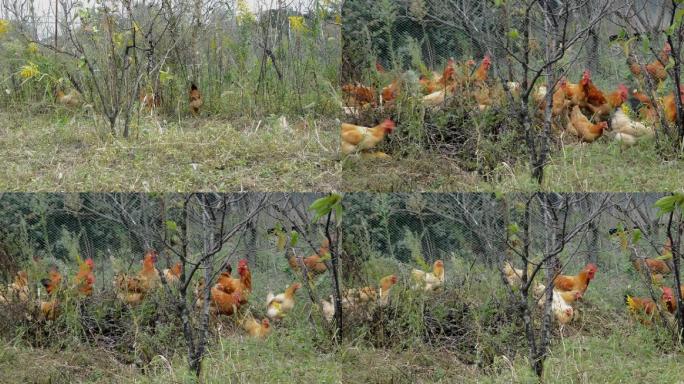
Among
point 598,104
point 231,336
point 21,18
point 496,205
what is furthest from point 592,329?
point 21,18

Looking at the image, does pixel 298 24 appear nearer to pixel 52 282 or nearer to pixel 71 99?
pixel 71 99

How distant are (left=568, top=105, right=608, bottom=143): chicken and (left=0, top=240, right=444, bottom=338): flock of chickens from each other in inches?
48.7

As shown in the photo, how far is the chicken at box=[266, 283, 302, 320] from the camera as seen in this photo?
5266 millimetres

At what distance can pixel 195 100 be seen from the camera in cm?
634

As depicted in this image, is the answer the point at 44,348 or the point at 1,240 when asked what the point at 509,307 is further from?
the point at 1,240

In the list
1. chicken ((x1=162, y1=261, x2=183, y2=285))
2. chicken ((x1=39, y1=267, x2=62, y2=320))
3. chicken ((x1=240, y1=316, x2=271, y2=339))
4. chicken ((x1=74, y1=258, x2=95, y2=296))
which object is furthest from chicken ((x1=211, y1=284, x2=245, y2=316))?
chicken ((x1=39, y1=267, x2=62, y2=320))

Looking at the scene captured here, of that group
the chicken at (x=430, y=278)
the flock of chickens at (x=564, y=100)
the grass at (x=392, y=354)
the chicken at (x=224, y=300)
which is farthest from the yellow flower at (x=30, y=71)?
the chicken at (x=430, y=278)

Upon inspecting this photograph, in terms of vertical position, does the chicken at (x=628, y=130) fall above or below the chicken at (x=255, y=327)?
above

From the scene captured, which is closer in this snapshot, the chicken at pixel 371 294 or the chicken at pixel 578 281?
the chicken at pixel 371 294

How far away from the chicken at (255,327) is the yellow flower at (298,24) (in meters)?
2.40

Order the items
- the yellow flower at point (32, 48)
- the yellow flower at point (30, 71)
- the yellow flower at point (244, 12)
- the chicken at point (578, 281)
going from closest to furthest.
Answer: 1. the chicken at point (578, 281)
2. the yellow flower at point (30, 71)
3. the yellow flower at point (244, 12)
4. the yellow flower at point (32, 48)

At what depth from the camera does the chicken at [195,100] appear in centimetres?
632

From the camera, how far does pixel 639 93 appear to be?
543 centimetres

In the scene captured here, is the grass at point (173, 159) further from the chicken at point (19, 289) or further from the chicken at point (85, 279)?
the chicken at point (19, 289)
